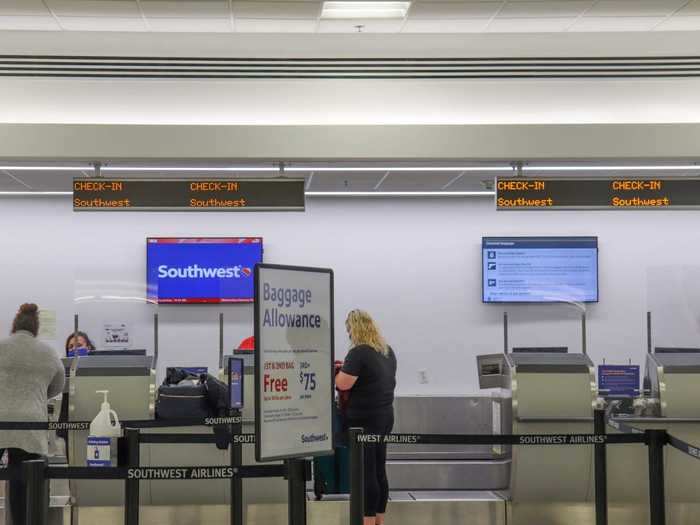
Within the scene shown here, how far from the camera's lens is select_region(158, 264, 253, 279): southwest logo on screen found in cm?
1169

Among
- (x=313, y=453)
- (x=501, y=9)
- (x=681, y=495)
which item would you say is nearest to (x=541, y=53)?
(x=501, y=9)

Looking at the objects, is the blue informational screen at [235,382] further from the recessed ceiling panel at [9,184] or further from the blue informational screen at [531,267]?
the blue informational screen at [531,267]

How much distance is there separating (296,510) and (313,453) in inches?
20.2

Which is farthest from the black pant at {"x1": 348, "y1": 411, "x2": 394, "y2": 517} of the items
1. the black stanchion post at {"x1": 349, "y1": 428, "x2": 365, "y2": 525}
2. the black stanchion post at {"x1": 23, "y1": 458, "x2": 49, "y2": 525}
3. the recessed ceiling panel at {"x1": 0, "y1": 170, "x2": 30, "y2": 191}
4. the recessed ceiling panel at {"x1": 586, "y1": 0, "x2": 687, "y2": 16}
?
the recessed ceiling panel at {"x1": 0, "y1": 170, "x2": 30, "y2": 191}

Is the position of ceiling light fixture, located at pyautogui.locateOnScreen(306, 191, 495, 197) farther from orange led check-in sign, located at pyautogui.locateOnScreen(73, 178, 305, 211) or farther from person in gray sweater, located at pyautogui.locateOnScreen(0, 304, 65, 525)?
person in gray sweater, located at pyautogui.locateOnScreen(0, 304, 65, 525)

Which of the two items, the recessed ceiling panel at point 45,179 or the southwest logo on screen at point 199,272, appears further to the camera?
the southwest logo on screen at point 199,272

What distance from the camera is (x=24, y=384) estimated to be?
6816mm

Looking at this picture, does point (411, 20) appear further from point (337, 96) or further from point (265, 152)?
point (265, 152)

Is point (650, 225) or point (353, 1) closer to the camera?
point (353, 1)

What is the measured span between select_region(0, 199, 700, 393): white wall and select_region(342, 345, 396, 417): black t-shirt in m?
4.55

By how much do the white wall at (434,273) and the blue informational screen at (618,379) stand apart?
2.95m

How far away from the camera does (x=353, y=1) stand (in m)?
7.19

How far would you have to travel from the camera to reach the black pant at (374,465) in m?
7.32

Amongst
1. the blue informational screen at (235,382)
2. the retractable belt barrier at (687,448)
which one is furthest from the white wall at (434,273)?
the retractable belt barrier at (687,448)
